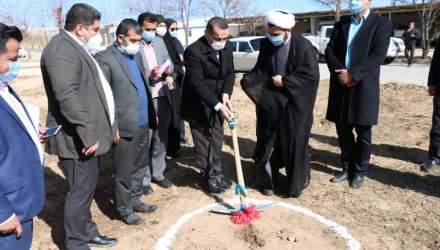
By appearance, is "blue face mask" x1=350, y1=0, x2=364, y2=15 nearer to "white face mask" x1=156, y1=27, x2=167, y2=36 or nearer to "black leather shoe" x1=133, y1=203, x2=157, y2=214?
"white face mask" x1=156, y1=27, x2=167, y2=36

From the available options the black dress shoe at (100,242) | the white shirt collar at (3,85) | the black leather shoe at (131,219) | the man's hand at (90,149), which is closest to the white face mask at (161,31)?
the black leather shoe at (131,219)

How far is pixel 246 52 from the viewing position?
17531 millimetres

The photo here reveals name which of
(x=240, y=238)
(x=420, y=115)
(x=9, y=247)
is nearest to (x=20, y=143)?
(x=9, y=247)

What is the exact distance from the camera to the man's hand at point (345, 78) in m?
4.52

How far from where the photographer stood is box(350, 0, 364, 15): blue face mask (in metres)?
4.45

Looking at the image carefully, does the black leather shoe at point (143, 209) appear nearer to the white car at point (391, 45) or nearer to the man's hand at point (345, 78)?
the man's hand at point (345, 78)

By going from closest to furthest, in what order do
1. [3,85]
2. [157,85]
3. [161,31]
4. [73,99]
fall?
[3,85], [73,99], [157,85], [161,31]

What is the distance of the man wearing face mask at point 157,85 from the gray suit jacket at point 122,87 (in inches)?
33.2

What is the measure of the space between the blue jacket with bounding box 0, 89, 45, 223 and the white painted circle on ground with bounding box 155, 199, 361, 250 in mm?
1560

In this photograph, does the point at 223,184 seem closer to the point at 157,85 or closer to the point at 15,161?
the point at 157,85

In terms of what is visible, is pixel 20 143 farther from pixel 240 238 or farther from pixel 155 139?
pixel 155 139

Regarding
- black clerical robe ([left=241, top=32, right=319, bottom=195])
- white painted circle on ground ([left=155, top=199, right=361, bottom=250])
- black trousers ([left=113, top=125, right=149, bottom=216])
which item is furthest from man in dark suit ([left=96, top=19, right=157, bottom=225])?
black clerical robe ([left=241, top=32, right=319, bottom=195])

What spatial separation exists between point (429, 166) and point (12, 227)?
15.5 ft

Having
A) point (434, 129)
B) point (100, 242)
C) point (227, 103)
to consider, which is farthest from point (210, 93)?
point (434, 129)
